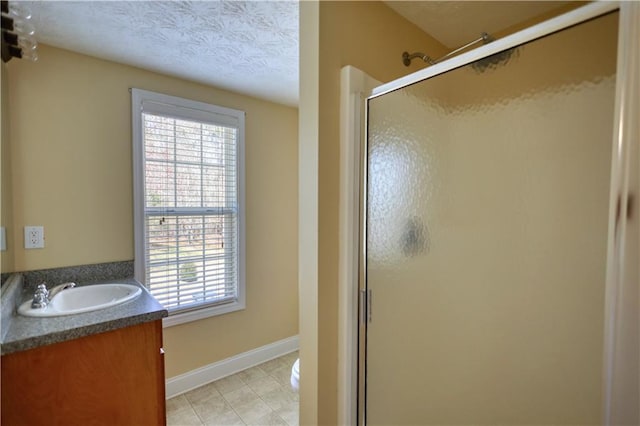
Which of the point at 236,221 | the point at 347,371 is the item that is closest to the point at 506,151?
the point at 347,371

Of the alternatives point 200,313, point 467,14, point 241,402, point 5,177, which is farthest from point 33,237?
point 467,14

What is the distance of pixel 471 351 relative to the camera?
981 mm

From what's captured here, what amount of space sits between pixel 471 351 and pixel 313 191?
0.77 m

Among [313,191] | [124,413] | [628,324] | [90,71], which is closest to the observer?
[628,324]

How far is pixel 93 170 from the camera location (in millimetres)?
1916

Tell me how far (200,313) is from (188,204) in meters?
0.85

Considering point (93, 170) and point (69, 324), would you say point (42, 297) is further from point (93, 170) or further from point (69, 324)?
point (93, 170)

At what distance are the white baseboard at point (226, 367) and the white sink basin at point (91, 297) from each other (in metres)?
0.83

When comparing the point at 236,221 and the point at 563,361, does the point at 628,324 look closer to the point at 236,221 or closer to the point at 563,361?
the point at 563,361

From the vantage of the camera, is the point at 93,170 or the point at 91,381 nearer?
the point at 91,381

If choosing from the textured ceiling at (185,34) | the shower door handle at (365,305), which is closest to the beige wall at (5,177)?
the textured ceiling at (185,34)

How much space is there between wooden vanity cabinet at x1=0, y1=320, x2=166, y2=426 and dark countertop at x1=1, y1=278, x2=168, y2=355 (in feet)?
0.13

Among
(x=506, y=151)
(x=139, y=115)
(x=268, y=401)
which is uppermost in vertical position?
(x=139, y=115)

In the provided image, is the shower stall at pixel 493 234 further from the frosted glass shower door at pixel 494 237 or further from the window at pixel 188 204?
the window at pixel 188 204
